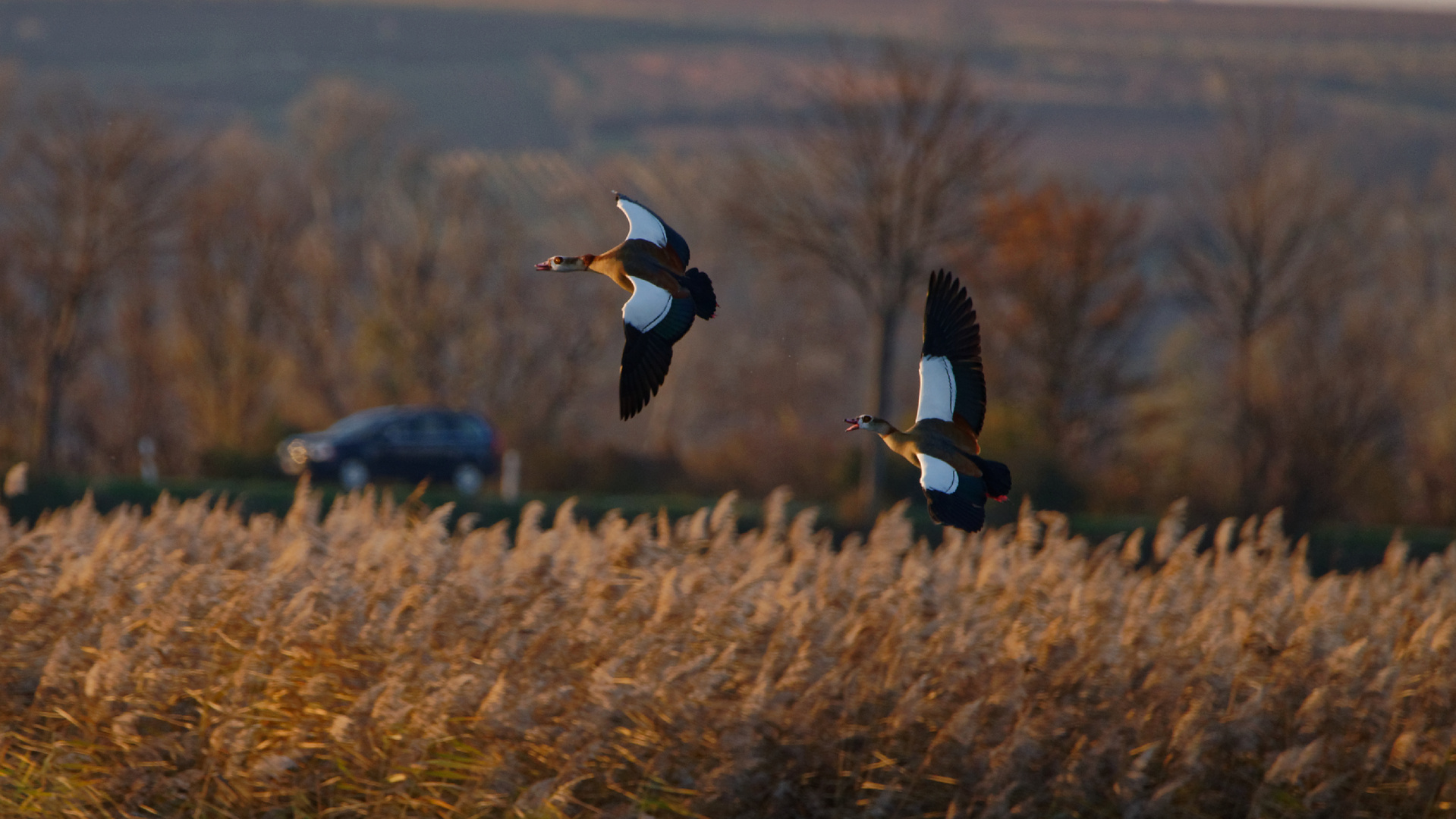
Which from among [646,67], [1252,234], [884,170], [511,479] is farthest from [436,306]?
[646,67]

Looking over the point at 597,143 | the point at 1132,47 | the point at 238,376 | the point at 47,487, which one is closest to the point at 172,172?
the point at 238,376

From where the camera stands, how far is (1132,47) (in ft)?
604

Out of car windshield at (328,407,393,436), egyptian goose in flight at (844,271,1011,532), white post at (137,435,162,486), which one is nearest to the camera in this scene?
egyptian goose in flight at (844,271,1011,532)

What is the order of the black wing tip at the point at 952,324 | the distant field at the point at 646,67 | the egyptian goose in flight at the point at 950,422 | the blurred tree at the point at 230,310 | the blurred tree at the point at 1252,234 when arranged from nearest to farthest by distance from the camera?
the egyptian goose in flight at the point at 950,422 → the black wing tip at the point at 952,324 → the blurred tree at the point at 1252,234 → the blurred tree at the point at 230,310 → the distant field at the point at 646,67

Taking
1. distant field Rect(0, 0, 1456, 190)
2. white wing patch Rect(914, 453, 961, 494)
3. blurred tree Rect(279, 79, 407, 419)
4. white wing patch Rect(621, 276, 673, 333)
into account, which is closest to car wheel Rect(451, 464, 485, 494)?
blurred tree Rect(279, 79, 407, 419)

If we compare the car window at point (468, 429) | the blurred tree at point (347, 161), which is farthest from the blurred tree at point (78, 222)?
the blurred tree at point (347, 161)

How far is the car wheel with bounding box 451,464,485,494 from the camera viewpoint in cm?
2744

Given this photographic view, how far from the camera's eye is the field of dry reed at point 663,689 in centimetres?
739

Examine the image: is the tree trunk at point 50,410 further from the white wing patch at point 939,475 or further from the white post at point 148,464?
the white wing patch at point 939,475

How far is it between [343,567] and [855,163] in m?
17.8

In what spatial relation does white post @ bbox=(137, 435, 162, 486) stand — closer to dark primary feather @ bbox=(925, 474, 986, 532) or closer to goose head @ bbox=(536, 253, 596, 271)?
goose head @ bbox=(536, 253, 596, 271)

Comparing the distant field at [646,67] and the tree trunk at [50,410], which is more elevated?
the distant field at [646,67]

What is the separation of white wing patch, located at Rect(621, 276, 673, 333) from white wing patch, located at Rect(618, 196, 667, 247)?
0.27 feet

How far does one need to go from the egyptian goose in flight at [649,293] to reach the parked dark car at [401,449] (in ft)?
81.5
